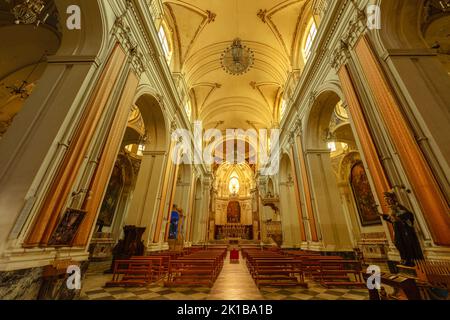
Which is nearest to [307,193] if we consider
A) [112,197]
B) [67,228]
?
[67,228]

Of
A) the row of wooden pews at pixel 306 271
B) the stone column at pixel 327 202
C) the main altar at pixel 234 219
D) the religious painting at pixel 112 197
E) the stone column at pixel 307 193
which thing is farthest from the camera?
the main altar at pixel 234 219

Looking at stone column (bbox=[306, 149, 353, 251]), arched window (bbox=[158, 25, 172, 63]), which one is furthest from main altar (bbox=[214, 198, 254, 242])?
arched window (bbox=[158, 25, 172, 63])

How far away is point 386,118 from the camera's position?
13.5 ft

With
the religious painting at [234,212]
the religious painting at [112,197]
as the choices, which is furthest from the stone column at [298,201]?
the religious painting at [234,212]

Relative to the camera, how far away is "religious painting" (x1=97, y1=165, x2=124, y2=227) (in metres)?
12.4

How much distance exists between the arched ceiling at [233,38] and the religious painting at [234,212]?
49.1ft

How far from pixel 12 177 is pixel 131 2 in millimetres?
5539

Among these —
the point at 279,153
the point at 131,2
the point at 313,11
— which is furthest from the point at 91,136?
the point at 279,153

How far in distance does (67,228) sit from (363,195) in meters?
13.7

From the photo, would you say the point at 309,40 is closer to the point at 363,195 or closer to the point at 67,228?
the point at 363,195

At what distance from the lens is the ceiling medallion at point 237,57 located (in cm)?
939

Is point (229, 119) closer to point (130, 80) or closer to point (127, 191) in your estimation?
point (127, 191)

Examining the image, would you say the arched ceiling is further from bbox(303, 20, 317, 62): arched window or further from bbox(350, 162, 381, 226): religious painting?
bbox(350, 162, 381, 226): religious painting

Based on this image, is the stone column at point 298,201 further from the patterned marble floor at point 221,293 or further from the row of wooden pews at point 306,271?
the patterned marble floor at point 221,293
